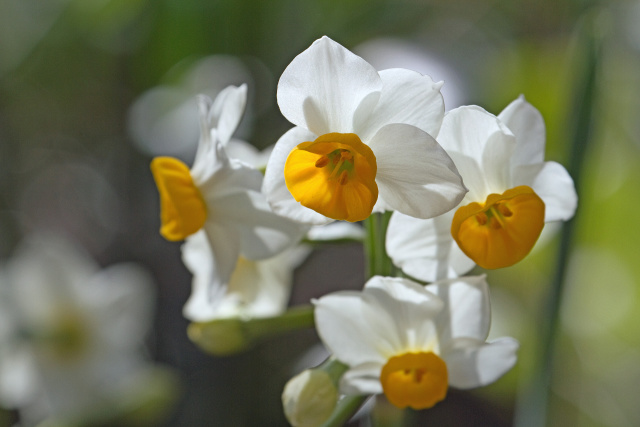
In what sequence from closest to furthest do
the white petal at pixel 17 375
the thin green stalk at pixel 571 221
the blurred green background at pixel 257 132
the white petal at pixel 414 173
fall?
the white petal at pixel 414 173
the thin green stalk at pixel 571 221
the white petal at pixel 17 375
the blurred green background at pixel 257 132

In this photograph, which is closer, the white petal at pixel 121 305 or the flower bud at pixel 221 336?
the flower bud at pixel 221 336

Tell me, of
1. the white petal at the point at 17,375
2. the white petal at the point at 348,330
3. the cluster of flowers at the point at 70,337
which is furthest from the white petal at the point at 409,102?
the white petal at the point at 17,375

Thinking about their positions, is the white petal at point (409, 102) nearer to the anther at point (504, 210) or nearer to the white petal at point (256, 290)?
the anther at point (504, 210)

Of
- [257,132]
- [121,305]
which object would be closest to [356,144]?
[121,305]

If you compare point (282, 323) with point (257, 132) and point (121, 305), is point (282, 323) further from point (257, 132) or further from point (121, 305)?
point (257, 132)

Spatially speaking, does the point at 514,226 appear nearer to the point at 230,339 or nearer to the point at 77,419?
the point at 230,339

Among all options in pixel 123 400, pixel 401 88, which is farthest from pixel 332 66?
pixel 123 400

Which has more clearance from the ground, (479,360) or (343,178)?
(343,178)
